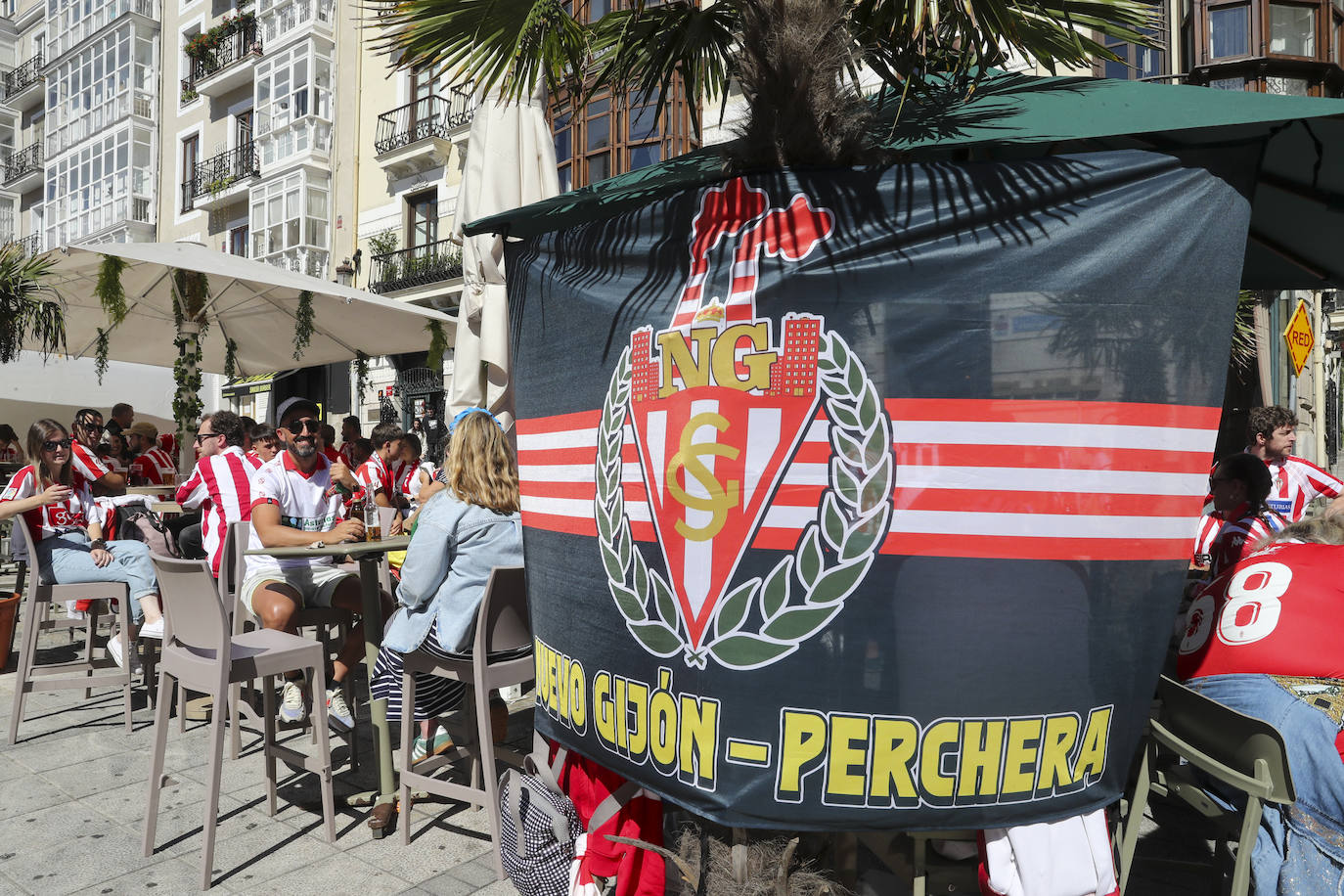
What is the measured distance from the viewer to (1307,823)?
217 cm

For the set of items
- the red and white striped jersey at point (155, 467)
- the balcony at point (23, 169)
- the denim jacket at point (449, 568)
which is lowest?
the denim jacket at point (449, 568)

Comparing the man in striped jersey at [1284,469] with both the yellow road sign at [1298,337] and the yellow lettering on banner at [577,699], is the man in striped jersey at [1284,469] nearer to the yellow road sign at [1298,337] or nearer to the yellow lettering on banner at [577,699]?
the yellow road sign at [1298,337]

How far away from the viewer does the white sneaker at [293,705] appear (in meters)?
4.26

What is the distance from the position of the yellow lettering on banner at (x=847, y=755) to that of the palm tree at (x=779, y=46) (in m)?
1.46

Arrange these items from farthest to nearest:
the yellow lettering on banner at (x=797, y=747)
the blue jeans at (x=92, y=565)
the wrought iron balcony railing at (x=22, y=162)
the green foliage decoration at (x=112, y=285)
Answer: the wrought iron balcony railing at (x=22, y=162)
the green foliage decoration at (x=112, y=285)
the blue jeans at (x=92, y=565)
the yellow lettering on banner at (x=797, y=747)

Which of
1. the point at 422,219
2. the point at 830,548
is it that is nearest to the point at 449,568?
the point at 830,548

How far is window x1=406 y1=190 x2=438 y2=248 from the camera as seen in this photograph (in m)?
21.0

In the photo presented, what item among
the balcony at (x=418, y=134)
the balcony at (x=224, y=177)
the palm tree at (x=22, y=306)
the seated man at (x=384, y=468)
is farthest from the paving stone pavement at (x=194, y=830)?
the balcony at (x=224, y=177)

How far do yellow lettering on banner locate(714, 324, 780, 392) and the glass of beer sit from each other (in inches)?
110

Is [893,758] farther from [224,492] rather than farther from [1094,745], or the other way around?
[224,492]

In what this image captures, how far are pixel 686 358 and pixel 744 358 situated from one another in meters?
0.18

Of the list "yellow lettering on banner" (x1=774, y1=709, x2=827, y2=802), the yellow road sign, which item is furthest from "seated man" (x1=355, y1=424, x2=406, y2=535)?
the yellow road sign

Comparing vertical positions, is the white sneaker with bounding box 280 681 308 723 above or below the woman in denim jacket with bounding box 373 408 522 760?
below

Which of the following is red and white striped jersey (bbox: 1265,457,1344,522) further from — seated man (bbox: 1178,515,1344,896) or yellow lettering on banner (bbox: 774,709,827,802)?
yellow lettering on banner (bbox: 774,709,827,802)
